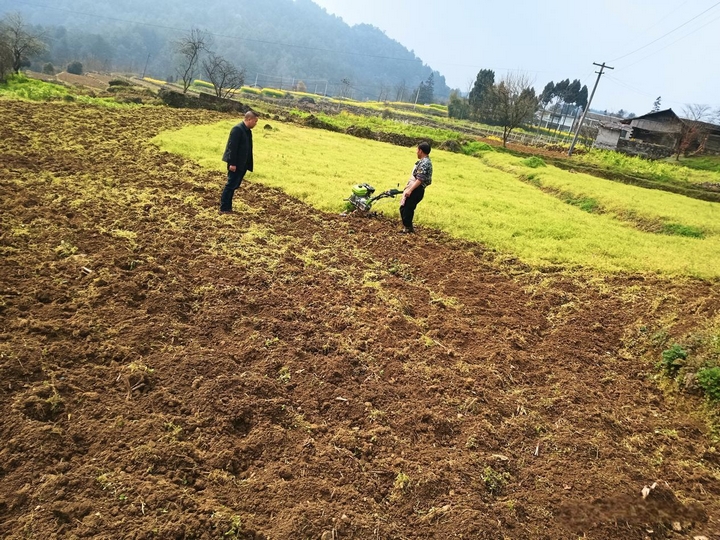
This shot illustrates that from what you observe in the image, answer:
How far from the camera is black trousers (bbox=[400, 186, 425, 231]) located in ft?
30.1

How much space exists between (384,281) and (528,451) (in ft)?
→ 11.6

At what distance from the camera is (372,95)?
191m

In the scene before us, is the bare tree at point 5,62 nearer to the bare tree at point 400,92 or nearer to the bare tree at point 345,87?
the bare tree at point 345,87

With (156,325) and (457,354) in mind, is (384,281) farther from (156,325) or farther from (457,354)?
(156,325)

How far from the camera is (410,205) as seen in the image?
30.8ft

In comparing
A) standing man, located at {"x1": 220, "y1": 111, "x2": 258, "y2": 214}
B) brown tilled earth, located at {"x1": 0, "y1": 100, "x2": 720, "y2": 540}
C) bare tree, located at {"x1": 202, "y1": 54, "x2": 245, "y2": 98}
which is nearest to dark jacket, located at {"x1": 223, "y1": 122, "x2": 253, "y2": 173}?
standing man, located at {"x1": 220, "y1": 111, "x2": 258, "y2": 214}

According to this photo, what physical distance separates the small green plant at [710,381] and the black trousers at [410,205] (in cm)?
557

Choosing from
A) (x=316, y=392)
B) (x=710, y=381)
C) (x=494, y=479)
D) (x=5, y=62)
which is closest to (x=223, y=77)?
(x=5, y=62)

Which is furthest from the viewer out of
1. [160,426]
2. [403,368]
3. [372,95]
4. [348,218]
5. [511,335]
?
[372,95]

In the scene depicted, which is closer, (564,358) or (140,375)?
(140,375)

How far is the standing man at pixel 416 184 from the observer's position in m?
8.63

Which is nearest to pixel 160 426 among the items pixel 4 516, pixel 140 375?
pixel 140 375

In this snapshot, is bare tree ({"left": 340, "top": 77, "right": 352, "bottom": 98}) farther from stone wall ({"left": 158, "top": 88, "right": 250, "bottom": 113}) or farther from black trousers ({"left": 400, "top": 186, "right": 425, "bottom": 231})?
black trousers ({"left": 400, "top": 186, "right": 425, "bottom": 231})

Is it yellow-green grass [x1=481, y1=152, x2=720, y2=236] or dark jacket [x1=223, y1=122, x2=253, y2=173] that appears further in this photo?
yellow-green grass [x1=481, y1=152, x2=720, y2=236]
